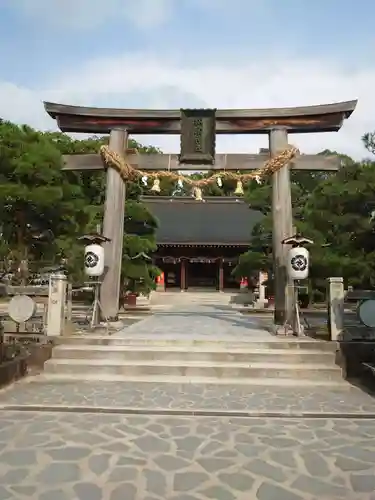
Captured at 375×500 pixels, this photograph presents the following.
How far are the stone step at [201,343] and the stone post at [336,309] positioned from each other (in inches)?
15.7

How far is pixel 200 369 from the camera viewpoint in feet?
23.8

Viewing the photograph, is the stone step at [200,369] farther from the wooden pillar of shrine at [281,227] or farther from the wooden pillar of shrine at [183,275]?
the wooden pillar of shrine at [183,275]

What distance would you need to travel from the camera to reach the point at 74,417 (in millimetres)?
5168

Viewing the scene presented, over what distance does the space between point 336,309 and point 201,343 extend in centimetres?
258

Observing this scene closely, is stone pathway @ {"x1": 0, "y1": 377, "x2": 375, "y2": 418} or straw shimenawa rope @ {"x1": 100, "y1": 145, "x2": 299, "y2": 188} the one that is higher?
straw shimenawa rope @ {"x1": 100, "y1": 145, "x2": 299, "y2": 188}

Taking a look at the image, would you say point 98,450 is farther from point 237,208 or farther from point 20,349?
point 237,208

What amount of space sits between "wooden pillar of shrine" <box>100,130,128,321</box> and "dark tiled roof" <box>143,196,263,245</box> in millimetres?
19261

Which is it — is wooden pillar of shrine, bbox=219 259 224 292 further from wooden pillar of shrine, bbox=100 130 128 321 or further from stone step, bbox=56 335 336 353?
stone step, bbox=56 335 336 353

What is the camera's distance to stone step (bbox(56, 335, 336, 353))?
803 cm

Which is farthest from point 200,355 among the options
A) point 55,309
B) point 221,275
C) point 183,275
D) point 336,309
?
point 183,275

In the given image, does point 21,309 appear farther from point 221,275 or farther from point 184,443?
point 221,275

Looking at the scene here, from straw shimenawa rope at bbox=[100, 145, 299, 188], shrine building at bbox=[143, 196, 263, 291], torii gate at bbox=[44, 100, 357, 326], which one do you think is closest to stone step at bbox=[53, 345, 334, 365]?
torii gate at bbox=[44, 100, 357, 326]

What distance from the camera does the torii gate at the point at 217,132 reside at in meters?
10.4

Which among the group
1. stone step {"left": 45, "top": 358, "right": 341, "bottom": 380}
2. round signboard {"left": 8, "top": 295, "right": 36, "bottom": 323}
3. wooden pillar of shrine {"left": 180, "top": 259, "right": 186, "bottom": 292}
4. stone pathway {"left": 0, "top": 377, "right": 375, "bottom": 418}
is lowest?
stone pathway {"left": 0, "top": 377, "right": 375, "bottom": 418}
